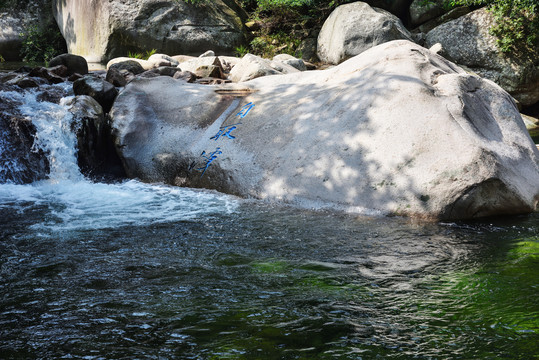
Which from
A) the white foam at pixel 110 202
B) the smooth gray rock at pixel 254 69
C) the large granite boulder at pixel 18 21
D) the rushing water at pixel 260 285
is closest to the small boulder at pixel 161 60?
the smooth gray rock at pixel 254 69

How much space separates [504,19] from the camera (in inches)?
504

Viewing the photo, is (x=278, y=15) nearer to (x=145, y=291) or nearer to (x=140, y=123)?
(x=140, y=123)

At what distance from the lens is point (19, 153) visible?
265 inches

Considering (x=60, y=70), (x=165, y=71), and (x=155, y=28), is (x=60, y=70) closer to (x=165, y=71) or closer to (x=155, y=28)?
(x=165, y=71)

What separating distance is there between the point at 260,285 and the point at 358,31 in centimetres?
1042

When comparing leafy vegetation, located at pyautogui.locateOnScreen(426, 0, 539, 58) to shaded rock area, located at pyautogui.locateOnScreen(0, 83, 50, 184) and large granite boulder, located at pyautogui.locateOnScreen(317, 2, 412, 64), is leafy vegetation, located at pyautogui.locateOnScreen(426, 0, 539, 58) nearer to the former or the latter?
large granite boulder, located at pyautogui.locateOnScreen(317, 2, 412, 64)

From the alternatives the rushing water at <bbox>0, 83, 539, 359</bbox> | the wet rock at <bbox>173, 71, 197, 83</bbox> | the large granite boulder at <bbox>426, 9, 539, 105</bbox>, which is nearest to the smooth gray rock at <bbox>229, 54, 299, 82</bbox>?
the wet rock at <bbox>173, 71, 197, 83</bbox>

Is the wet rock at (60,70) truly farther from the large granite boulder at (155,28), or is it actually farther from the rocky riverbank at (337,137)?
the large granite boulder at (155,28)

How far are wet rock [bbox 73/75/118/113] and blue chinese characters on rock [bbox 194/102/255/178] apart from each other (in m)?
2.27

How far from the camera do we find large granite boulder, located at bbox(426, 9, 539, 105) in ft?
41.9

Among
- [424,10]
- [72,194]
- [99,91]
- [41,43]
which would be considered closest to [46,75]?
[99,91]

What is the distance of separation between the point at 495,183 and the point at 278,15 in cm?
1189

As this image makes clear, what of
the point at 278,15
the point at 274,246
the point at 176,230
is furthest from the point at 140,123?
the point at 278,15

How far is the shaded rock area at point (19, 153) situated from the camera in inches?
259
